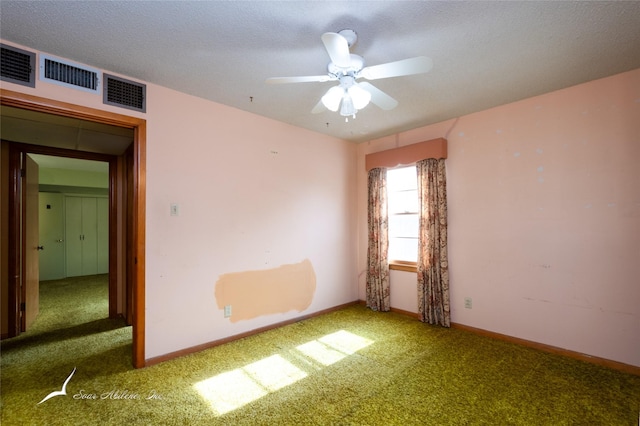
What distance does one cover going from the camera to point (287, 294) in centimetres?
356

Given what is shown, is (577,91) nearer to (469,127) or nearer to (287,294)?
(469,127)

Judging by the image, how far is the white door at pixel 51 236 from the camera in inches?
247

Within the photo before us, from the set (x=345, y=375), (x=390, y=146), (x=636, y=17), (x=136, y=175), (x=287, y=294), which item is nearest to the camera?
(x=636, y=17)

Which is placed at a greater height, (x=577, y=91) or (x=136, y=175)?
(x=577, y=91)

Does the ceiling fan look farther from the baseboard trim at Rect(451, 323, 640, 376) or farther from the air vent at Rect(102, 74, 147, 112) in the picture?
the baseboard trim at Rect(451, 323, 640, 376)

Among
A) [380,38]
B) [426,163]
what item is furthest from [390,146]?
[380,38]

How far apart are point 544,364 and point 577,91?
2.47 metres

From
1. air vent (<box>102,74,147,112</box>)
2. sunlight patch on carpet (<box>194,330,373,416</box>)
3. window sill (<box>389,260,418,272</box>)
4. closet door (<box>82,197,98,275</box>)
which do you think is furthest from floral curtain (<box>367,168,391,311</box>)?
closet door (<box>82,197,98,275</box>)

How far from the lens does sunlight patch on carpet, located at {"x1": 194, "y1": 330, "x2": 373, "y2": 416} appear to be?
80.3 inches

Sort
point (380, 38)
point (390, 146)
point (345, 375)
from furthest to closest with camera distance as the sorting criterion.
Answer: point (390, 146) → point (345, 375) → point (380, 38)

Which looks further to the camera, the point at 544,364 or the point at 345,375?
the point at 544,364

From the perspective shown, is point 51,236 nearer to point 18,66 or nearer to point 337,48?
point 18,66

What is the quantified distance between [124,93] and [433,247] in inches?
138

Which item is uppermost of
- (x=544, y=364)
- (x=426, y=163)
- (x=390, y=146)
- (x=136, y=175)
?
(x=390, y=146)
